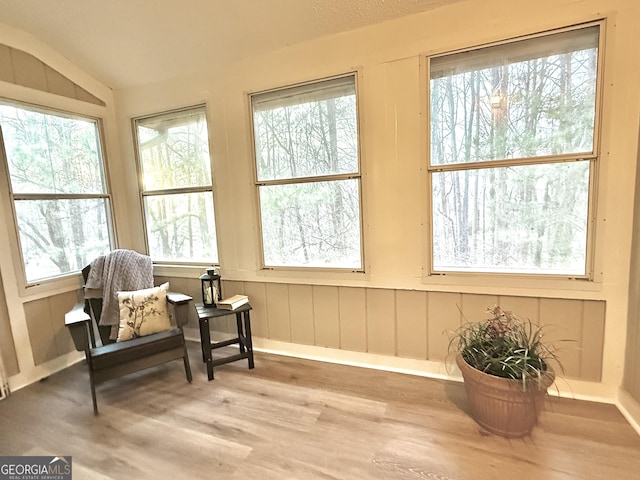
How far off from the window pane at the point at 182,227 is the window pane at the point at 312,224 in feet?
1.89

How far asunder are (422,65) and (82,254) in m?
3.13

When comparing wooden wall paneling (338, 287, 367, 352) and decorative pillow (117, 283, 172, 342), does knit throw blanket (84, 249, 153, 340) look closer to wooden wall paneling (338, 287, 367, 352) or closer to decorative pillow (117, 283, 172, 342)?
decorative pillow (117, 283, 172, 342)

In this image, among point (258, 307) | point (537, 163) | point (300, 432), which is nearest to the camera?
point (300, 432)

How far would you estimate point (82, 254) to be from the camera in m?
2.78

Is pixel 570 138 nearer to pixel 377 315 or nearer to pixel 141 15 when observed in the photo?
pixel 377 315

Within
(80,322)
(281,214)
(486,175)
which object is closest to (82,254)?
(80,322)

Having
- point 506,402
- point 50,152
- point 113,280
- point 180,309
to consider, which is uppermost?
point 50,152

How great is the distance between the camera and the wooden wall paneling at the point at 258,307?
8.86 ft

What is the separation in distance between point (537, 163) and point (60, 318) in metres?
3.70

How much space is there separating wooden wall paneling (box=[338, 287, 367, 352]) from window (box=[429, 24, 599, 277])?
636 mm

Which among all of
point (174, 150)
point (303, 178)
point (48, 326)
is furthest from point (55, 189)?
point (303, 178)

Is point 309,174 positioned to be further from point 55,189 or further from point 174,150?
point 55,189

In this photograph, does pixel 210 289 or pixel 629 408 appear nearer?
pixel 629 408

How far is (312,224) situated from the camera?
8.14 feet
